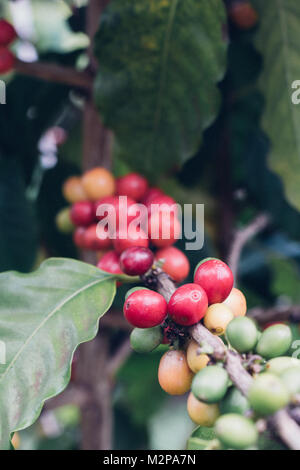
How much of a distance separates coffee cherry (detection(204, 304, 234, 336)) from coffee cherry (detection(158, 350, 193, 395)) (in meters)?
0.06

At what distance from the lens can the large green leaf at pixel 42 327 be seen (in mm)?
667

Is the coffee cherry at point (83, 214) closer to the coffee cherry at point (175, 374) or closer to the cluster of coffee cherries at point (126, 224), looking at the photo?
the cluster of coffee cherries at point (126, 224)

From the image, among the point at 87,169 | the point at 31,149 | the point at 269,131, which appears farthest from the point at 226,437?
the point at 31,149

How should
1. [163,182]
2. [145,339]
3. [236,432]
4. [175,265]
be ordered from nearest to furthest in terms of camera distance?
[236,432]
[145,339]
[175,265]
[163,182]

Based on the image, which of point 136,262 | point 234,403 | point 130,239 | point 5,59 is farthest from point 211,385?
point 5,59

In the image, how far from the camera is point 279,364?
55cm

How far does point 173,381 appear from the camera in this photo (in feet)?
2.10

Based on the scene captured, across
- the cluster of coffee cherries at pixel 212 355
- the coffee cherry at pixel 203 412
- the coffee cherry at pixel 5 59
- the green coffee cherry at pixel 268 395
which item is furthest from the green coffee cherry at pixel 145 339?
the coffee cherry at pixel 5 59

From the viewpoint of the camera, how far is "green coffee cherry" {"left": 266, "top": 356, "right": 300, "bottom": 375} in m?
0.55

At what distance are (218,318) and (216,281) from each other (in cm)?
6

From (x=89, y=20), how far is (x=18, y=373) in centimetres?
103

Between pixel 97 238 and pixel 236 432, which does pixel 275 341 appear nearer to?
pixel 236 432

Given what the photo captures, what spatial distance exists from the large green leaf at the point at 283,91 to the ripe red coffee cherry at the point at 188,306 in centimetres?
52

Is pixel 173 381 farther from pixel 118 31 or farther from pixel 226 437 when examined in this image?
pixel 118 31
